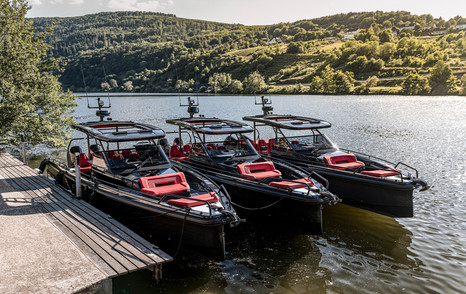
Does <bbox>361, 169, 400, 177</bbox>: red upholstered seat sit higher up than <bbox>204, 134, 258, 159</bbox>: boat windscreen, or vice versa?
→ <bbox>204, 134, 258, 159</bbox>: boat windscreen

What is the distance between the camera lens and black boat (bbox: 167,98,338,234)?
913 cm

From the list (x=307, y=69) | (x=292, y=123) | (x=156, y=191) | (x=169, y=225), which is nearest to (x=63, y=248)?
(x=169, y=225)

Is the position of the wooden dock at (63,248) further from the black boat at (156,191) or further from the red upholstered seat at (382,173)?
the red upholstered seat at (382,173)

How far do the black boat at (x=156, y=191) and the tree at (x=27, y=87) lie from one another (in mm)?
6012

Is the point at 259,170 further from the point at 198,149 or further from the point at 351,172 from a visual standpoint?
the point at 351,172

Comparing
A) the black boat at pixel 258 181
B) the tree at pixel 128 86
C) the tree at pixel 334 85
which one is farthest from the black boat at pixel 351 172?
the tree at pixel 128 86

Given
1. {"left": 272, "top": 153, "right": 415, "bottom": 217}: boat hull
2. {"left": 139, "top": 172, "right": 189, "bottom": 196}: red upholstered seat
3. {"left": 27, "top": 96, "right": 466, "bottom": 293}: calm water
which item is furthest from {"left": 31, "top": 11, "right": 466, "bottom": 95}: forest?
{"left": 139, "top": 172, "right": 189, "bottom": 196}: red upholstered seat

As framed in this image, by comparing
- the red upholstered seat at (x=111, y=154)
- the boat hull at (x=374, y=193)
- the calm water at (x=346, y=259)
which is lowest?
the calm water at (x=346, y=259)

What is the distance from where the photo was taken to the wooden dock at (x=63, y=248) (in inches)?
218

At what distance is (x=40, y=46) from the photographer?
1747cm

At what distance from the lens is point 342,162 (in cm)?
1216

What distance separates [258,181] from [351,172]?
3.28 m

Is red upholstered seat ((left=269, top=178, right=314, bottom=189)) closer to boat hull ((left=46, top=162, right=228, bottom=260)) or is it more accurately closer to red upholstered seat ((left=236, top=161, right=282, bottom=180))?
red upholstered seat ((left=236, top=161, right=282, bottom=180))

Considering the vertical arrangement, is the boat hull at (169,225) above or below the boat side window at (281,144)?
below
